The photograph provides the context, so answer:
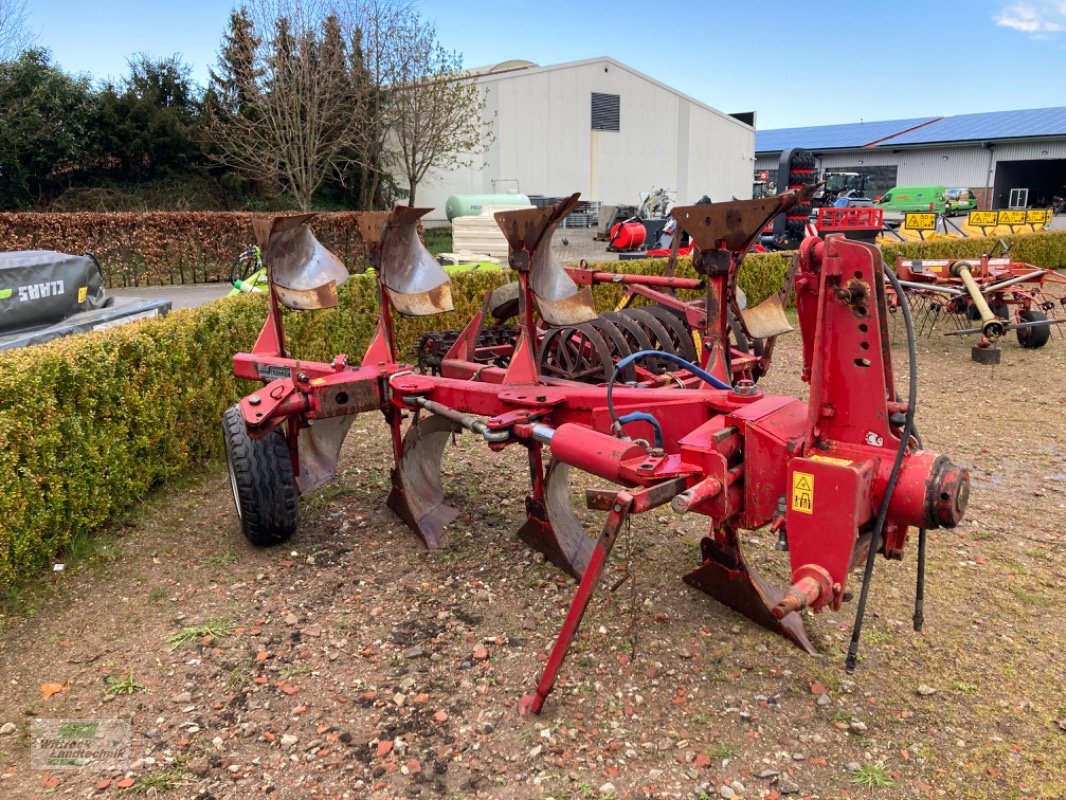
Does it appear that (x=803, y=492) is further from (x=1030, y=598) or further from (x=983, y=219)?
(x=983, y=219)

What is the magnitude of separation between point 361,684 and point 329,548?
1.25m

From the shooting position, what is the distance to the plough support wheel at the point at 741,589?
10.9 feet

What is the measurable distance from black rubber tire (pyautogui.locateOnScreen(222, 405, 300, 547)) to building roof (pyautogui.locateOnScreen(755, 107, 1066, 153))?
41420mm

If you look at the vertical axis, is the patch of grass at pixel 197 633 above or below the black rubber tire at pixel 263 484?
below

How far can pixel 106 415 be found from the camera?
4.47 m

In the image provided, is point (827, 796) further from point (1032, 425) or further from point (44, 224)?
point (44, 224)

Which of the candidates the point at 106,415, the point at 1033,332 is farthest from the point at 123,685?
the point at 1033,332

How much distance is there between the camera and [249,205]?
2395 cm

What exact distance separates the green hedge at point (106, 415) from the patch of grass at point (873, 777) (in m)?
3.50

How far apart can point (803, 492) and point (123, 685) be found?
2.50 m

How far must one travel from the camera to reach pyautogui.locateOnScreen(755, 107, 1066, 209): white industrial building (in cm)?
3772

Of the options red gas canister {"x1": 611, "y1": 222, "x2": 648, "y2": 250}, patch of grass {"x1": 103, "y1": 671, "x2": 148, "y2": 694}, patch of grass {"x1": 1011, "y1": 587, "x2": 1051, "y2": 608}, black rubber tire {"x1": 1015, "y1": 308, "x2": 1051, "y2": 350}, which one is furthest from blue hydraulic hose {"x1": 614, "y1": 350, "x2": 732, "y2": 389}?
red gas canister {"x1": 611, "y1": 222, "x2": 648, "y2": 250}

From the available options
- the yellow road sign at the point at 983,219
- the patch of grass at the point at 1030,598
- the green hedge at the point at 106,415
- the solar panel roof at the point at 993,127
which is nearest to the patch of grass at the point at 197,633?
the green hedge at the point at 106,415

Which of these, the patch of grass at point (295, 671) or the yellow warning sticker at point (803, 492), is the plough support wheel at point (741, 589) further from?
the patch of grass at point (295, 671)
